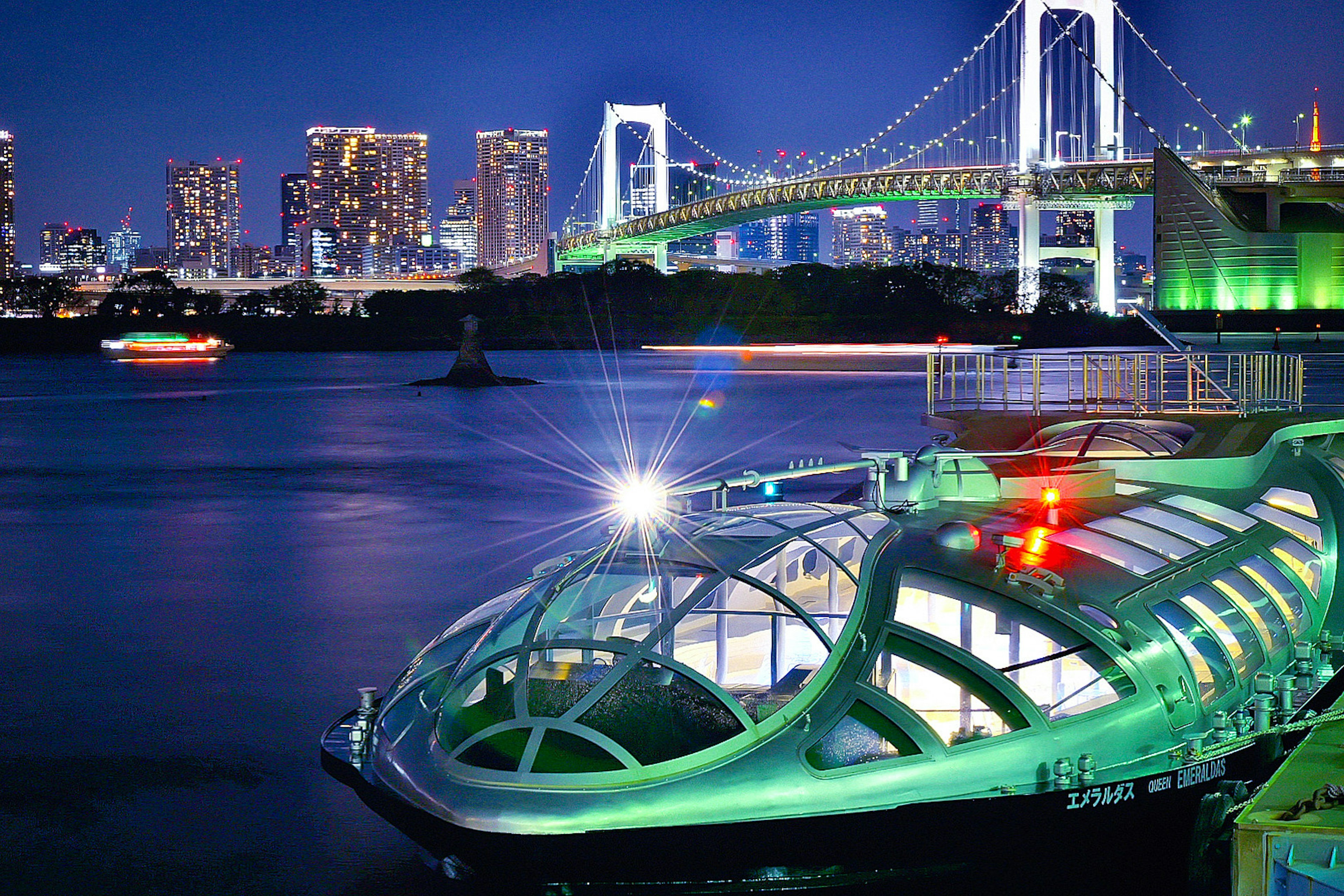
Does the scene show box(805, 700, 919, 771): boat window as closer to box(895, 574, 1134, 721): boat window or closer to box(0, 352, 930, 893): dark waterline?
box(895, 574, 1134, 721): boat window

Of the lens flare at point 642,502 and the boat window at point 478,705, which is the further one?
the lens flare at point 642,502

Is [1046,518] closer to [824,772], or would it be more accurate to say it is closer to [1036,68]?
[824,772]

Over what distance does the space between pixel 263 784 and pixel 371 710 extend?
159cm

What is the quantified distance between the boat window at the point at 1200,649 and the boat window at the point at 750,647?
1.89 meters

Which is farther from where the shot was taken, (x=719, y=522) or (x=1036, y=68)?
(x=1036, y=68)

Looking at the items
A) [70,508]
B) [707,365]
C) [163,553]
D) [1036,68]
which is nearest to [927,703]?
[163,553]

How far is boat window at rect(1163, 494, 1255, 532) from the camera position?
30.3 feet

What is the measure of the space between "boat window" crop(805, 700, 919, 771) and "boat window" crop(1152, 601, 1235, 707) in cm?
208

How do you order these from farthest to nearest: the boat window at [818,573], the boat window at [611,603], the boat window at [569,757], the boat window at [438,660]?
the boat window at [818,573]
the boat window at [438,660]
the boat window at [611,603]
the boat window at [569,757]

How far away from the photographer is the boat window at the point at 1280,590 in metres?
8.68

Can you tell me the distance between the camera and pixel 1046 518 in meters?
8.20

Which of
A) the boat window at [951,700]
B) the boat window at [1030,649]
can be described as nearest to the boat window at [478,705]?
the boat window at [951,700]

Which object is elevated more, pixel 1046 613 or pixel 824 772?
pixel 1046 613

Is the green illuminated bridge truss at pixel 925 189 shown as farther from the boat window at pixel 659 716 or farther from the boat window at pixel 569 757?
the boat window at pixel 569 757
